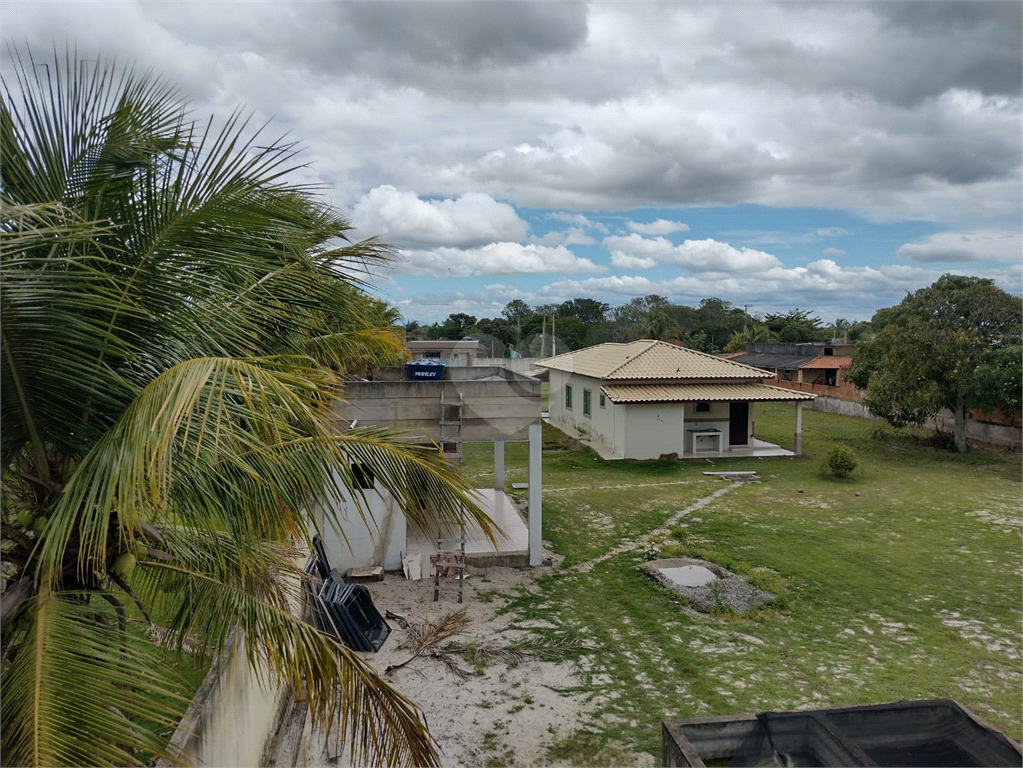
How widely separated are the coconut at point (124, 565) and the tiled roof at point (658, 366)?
18226 mm

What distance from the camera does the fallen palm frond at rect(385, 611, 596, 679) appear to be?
7.39 metres

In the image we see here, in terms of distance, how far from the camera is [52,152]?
3205mm

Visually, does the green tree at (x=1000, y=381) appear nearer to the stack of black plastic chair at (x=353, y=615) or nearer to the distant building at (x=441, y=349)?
the distant building at (x=441, y=349)

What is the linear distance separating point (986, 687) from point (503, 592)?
5722 mm

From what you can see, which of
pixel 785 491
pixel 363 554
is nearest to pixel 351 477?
pixel 363 554

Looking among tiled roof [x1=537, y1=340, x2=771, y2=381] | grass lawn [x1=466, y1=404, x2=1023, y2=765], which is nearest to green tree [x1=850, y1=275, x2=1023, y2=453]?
grass lawn [x1=466, y1=404, x2=1023, y2=765]

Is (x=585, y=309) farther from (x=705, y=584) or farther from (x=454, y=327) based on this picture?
(x=705, y=584)

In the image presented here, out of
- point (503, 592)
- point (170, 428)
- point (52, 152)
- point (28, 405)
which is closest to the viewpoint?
point (170, 428)

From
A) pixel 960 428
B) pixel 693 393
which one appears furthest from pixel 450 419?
pixel 960 428

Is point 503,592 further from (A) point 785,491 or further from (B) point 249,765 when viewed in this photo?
(A) point 785,491

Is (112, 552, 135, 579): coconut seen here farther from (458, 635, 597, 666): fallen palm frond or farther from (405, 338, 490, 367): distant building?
(405, 338, 490, 367): distant building

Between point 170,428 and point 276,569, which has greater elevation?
point 170,428

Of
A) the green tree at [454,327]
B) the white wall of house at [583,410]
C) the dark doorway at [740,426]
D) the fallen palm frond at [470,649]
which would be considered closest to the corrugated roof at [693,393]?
the white wall of house at [583,410]

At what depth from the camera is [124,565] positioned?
323 cm
